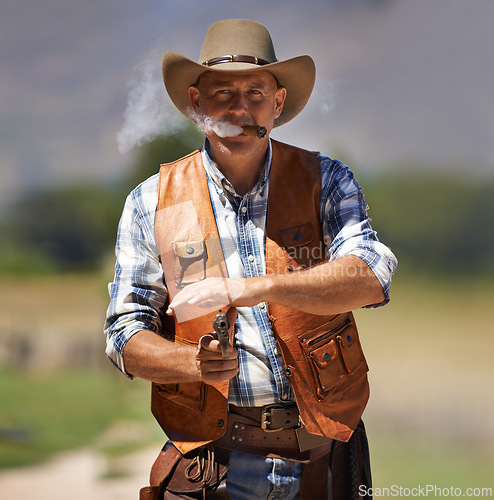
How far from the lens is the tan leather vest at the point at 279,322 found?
176cm

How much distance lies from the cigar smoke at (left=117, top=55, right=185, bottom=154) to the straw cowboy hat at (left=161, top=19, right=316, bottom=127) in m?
0.18

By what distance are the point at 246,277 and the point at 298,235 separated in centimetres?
21

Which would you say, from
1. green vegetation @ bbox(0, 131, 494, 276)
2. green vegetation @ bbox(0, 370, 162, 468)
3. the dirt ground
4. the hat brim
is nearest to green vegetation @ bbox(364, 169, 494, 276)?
green vegetation @ bbox(0, 131, 494, 276)

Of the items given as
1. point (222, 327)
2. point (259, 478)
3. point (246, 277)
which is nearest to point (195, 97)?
point (246, 277)

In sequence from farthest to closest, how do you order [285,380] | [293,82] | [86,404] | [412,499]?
1. [86,404]
2. [412,499]
3. [293,82]
4. [285,380]

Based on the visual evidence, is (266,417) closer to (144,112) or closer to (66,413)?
(144,112)

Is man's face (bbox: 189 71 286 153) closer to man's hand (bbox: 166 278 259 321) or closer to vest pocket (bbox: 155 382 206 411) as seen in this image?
man's hand (bbox: 166 278 259 321)

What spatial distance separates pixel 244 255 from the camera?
1.82 meters

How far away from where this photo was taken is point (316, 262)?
6.01 feet

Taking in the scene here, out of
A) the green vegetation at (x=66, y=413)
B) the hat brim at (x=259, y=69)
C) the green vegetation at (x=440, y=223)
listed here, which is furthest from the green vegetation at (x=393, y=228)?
the hat brim at (x=259, y=69)

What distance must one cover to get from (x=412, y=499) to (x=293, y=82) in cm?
331

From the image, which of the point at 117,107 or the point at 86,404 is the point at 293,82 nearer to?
the point at 117,107

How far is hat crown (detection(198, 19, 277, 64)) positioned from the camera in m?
1.82

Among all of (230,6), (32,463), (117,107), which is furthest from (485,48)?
(32,463)
